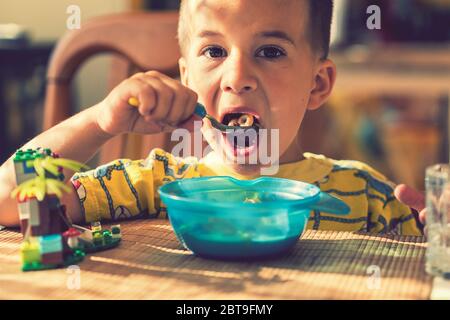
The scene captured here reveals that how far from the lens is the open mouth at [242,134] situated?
1114 millimetres

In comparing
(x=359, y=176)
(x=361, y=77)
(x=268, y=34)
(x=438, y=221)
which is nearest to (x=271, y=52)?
(x=268, y=34)

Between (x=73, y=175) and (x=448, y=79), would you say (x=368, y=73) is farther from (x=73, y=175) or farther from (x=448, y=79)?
(x=73, y=175)

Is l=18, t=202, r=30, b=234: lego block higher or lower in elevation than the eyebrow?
lower

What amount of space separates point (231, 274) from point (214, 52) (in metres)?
0.51

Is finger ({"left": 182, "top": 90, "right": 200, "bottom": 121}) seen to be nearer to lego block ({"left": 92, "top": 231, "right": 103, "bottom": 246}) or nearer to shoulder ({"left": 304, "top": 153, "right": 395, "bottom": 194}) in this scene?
lego block ({"left": 92, "top": 231, "right": 103, "bottom": 246})

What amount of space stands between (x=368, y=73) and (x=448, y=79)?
1.21 feet

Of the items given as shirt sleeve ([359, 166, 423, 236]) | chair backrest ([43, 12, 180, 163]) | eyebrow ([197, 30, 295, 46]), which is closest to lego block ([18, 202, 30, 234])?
eyebrow ([197, 30, 295, 46])

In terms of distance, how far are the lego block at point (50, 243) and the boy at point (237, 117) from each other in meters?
0.18

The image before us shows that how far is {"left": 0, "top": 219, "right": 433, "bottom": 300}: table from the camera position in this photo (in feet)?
2.24

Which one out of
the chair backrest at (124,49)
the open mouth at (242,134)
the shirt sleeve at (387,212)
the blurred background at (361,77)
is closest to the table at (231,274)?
the open mouth at (242,134)

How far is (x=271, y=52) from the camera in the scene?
1178 millimetres

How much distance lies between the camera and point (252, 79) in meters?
1.12

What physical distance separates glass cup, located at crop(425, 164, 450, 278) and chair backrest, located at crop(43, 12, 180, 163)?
0.86 m
